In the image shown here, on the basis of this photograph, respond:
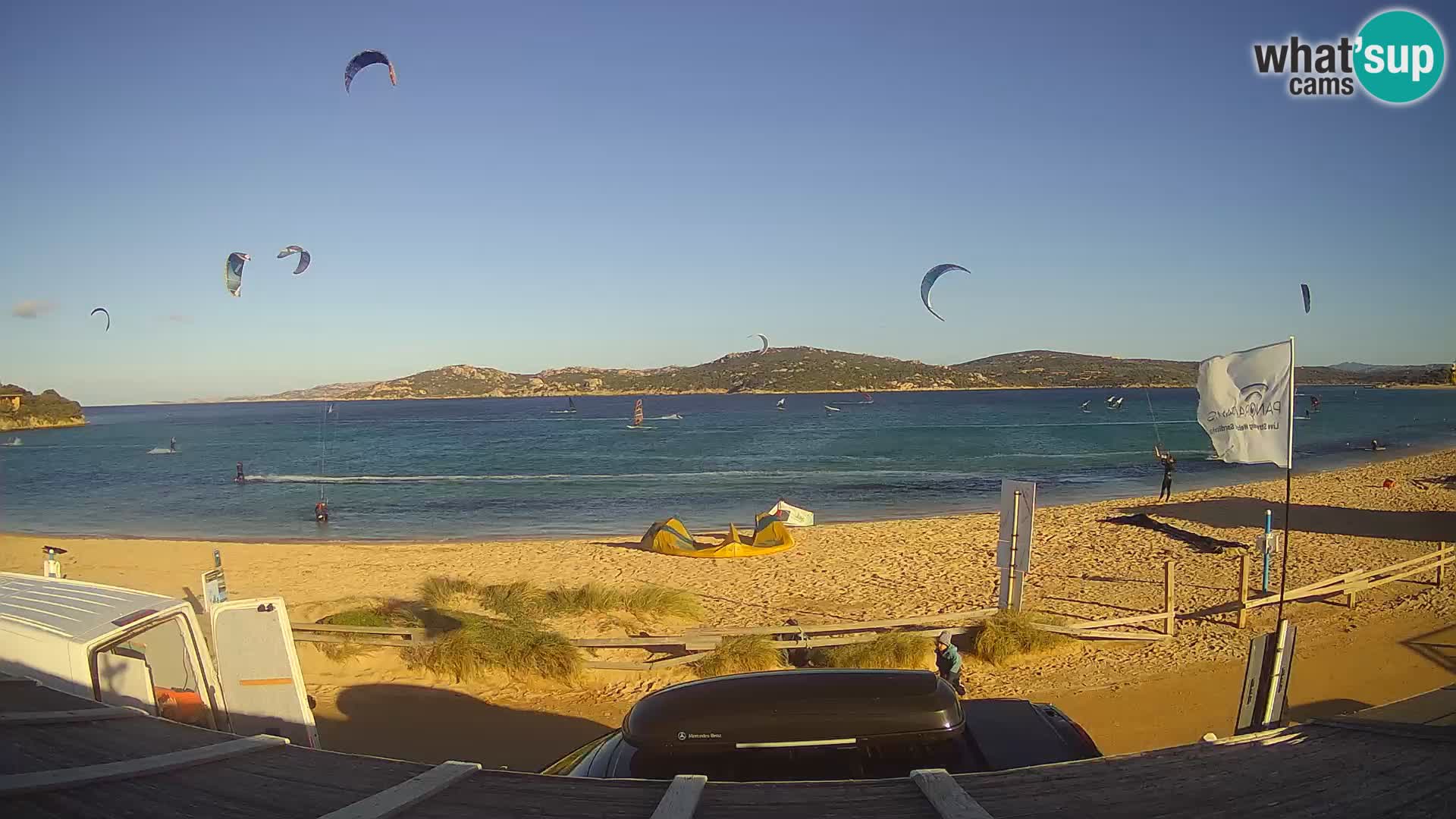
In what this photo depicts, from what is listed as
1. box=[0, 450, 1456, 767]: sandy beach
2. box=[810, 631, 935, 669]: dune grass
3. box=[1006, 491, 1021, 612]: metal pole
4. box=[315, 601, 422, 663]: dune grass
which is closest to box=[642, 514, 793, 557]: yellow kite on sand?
box=[0, 450, 1456, 767]: sandy beach

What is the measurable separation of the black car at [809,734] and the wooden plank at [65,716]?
1.77m

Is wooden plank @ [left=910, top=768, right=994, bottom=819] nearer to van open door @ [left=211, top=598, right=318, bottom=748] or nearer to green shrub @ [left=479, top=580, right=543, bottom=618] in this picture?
van open door @ [left=211, top=598, right=318, bottom=748]

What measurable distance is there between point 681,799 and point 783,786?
32cm

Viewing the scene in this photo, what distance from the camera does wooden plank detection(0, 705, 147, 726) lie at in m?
2.63

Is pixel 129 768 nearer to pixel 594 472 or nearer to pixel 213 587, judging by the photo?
pixel 213 587

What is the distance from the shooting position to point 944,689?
11.5 feet

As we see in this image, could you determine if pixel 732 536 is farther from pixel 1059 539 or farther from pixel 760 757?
pixel 760 757

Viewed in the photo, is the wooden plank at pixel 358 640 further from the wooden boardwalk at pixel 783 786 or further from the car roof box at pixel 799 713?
the wooden boardwalk at pixel 783 786

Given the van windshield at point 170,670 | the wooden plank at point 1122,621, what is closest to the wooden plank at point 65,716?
the van windshield at point 170,670

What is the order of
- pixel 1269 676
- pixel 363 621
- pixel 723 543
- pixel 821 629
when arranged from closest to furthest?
pixel 1269 676, pixel 821 629, pixel 363 621, pixel 723 543

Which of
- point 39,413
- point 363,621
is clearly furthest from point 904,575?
point 39,413

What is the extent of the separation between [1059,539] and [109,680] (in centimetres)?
1680

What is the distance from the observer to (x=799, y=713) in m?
3.33

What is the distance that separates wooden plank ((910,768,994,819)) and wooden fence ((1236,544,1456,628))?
8776 mm
